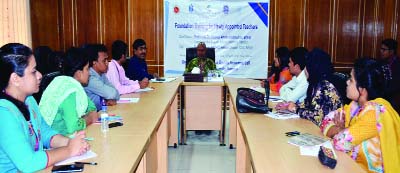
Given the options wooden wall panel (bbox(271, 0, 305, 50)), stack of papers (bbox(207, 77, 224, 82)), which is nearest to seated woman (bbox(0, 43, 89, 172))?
stack of papers (bbox(207, 77, 224, 82))

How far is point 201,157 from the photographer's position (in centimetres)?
455

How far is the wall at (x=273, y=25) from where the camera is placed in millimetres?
7027

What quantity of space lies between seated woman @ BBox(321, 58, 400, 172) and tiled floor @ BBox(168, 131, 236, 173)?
2043 millimetres

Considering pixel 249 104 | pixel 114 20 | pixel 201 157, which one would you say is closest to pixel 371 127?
pixel 249 104

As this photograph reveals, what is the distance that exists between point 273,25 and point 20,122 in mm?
5983

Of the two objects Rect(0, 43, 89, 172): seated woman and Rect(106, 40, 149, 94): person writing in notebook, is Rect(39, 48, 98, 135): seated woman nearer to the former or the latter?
Rect(0, 43, 89, 172): seated woman

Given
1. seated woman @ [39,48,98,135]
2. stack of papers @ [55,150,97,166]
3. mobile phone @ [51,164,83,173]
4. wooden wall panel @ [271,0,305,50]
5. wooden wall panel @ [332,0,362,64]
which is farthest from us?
wooden wall panel @ [271,0,305,50]

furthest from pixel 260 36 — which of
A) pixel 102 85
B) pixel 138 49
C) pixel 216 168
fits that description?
pixel 102 85

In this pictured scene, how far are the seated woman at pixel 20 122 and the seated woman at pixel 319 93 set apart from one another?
1.69 meters

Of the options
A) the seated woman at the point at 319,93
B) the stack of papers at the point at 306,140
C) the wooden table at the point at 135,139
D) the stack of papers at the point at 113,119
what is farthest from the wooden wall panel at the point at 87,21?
the stack of papers at the point at 306,140

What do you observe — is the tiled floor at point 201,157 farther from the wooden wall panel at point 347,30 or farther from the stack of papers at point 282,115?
the wooden wall panel at point 347,30

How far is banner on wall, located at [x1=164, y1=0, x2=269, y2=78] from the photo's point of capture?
712 cm

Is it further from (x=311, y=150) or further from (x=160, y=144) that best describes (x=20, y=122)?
(x=160, y=144)

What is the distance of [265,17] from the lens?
23.3 feet
